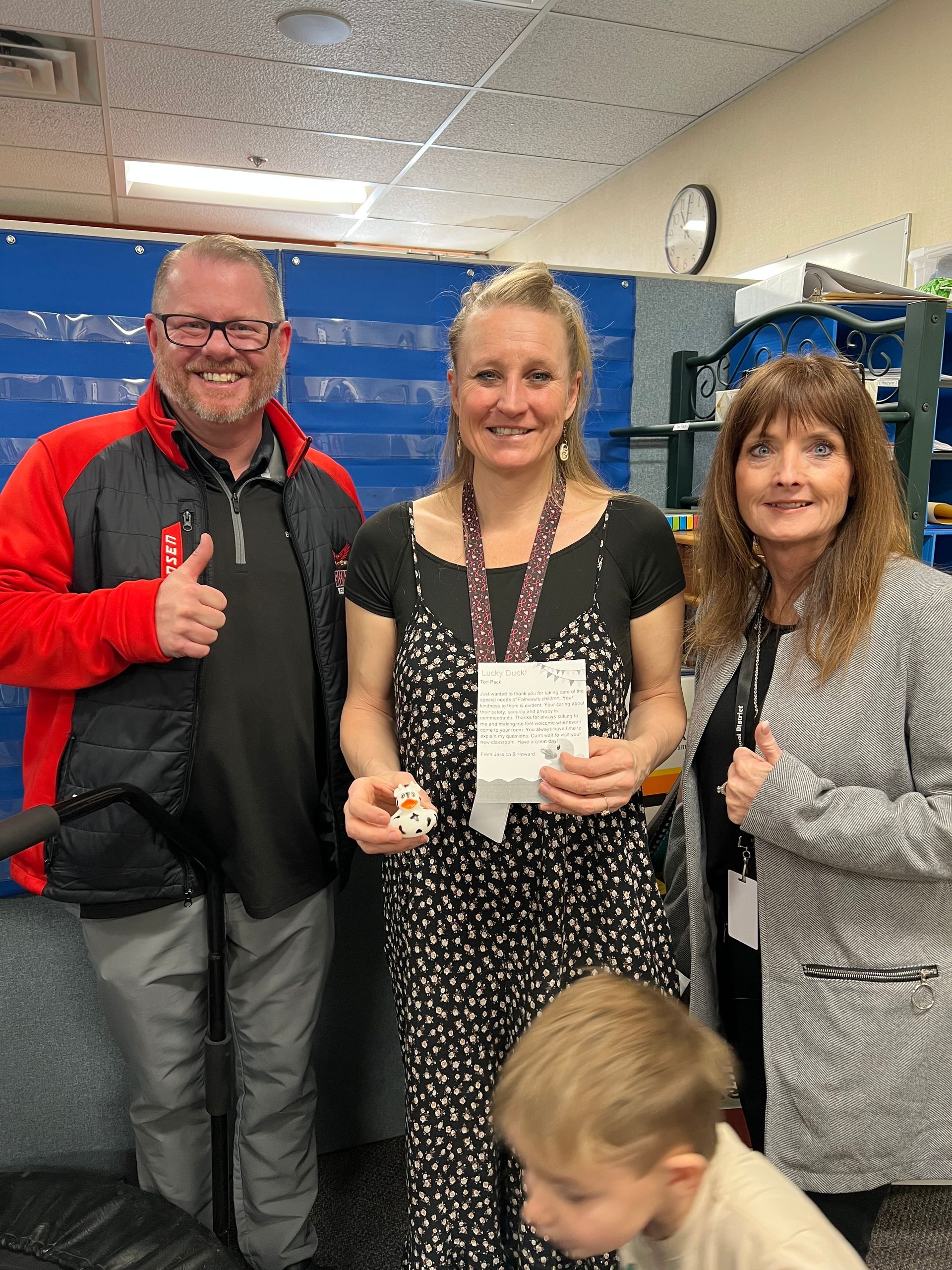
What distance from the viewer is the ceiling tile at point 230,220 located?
21.2 ft

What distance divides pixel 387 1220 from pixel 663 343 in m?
2.18

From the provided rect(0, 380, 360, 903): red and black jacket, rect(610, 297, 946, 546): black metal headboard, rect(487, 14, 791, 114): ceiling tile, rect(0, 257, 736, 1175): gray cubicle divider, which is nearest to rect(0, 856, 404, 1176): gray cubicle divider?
rect(0, 257, 736, 1175): gray cubicle divider

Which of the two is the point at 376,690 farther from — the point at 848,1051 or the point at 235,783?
the point at 848,1051

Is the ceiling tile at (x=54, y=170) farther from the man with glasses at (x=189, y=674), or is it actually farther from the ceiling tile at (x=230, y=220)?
the man with glasses at (x=189, y=674)

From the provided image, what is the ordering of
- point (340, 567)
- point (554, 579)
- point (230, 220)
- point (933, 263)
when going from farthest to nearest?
point (230, 220) → point (933, 263) → point (340, 567) → point (554, 579)

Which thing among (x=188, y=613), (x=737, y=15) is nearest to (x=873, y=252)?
(x=737, y=15)

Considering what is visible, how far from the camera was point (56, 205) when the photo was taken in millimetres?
6281

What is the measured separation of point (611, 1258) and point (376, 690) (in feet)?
2.88

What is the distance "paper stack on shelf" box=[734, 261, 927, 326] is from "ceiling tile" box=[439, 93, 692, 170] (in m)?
2.70

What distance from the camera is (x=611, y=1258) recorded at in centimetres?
131

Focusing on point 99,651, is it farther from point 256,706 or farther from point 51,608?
point 256,706

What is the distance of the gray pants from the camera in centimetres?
148

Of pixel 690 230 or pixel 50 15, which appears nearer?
pixel 50 15

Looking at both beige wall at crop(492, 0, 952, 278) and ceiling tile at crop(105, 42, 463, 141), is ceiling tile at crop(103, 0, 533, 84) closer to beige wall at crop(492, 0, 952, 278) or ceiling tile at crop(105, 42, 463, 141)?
ceiling tile at crop(105, 42, 463, 141)
